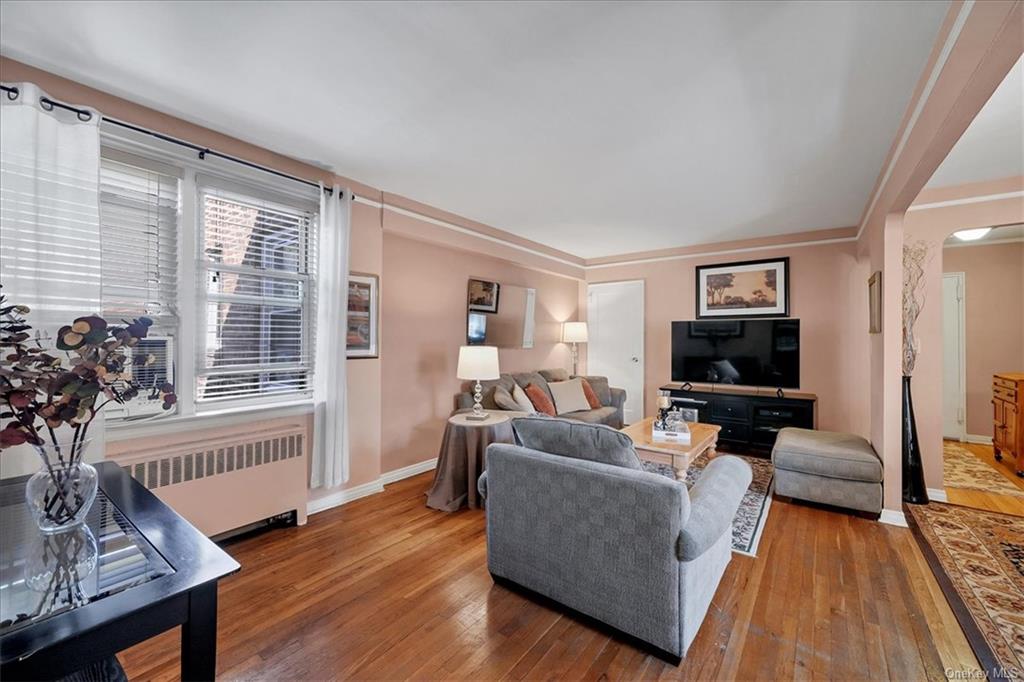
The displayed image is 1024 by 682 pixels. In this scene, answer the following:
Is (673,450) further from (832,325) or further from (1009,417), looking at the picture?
(1009,417)

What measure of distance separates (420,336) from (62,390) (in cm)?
301

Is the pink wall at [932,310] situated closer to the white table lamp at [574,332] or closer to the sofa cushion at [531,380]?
the sofa cushion at [531,380]

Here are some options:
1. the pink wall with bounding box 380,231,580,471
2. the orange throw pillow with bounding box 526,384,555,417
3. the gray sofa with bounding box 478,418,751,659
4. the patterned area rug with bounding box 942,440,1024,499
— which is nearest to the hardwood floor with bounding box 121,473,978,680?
the gray sofa with bounding box 478,418,751,659

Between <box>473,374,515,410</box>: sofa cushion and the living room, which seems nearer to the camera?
the living room

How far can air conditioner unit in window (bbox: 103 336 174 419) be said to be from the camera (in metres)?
2.25

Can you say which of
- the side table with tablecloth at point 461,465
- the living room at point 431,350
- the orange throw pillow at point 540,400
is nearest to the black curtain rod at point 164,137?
the living room at point 431,350

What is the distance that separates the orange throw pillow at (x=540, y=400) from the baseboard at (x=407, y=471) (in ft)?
3.80

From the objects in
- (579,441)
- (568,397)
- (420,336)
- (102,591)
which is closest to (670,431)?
(568,397)

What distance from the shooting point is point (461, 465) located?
10.5 ft

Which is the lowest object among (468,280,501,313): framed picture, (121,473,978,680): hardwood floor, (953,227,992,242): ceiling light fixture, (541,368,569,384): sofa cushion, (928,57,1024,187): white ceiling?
(121,473,978,680): hardwood floor

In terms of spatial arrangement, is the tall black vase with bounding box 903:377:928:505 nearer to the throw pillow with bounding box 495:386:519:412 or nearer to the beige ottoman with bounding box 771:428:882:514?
the beige ottoman with bounding box 771:428:882:514

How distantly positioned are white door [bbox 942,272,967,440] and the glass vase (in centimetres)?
721

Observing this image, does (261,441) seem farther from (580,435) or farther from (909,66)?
(909,66)

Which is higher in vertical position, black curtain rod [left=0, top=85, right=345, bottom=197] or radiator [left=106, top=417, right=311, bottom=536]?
black curtain rod [left=0, top=85, right=345, bottom=197]
